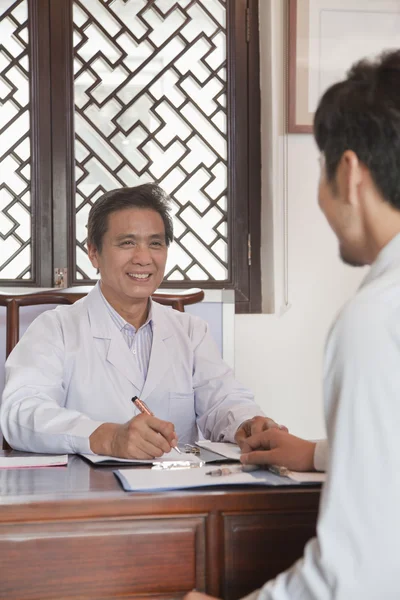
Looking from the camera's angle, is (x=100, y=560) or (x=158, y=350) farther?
(x=158, y=350)

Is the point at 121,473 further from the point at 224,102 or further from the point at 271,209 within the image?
the point at 224,102

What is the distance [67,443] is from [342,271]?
1.71 meters

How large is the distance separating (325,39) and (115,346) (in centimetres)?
163

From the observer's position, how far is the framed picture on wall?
2.92 m

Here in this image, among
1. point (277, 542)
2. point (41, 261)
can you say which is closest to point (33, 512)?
point (277, 542)

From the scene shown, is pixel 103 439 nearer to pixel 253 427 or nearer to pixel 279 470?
pixel 253 427

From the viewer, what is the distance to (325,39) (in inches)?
117

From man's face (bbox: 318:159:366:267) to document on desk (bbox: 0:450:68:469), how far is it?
0.76 m

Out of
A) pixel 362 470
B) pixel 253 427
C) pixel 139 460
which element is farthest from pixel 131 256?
pixel 362 470

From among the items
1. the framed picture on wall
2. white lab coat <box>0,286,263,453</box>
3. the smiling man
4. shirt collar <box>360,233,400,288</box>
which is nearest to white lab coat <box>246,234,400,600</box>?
shirt collar <box>360,233,400,288</box>

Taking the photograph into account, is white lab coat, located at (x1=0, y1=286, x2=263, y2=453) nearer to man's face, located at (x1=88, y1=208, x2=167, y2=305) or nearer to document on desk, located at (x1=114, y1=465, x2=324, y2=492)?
man's face, located at (x1=88, y1=208, x2=167, y2=305)

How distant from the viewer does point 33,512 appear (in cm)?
106

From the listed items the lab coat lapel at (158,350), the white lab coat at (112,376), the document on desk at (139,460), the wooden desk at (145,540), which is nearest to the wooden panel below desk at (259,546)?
the wooden desk at (145,540)

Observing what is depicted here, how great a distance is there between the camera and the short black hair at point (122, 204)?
7.32 ft
